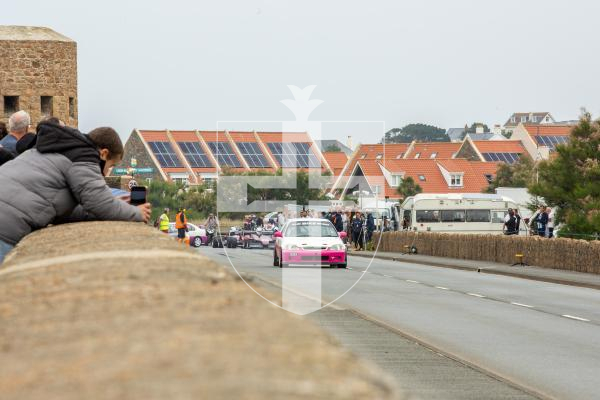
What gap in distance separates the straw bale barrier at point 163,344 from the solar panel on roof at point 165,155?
13346 centimetres

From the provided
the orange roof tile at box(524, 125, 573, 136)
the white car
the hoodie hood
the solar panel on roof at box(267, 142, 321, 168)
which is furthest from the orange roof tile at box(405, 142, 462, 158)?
the hoodie hood

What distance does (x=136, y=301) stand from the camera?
8.86ft

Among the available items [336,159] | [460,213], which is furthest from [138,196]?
[336,159]

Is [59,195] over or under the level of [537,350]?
over

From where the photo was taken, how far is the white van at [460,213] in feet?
224

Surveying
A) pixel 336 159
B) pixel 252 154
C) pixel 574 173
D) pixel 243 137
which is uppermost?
pixel 243 137

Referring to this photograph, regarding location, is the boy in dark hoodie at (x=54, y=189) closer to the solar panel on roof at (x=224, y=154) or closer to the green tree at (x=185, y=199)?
the green tree at (x=185, y=199)

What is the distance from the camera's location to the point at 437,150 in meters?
158

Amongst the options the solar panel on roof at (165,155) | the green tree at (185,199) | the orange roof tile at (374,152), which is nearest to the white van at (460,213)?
the green tree at (185,199)

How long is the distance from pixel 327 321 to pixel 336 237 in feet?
68.6

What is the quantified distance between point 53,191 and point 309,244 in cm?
3176

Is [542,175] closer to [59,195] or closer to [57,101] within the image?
[57,101]

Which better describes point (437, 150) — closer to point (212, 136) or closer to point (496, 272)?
point (212, 136)

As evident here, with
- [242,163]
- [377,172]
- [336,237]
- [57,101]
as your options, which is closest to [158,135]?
[242,163]
